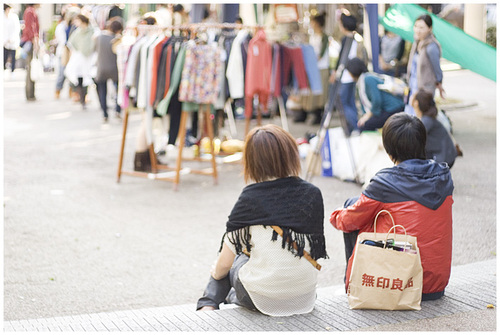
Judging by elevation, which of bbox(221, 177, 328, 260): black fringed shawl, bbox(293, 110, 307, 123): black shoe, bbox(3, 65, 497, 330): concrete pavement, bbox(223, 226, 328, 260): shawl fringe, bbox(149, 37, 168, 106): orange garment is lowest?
bbox(293, 110, 307, 123): black shoe

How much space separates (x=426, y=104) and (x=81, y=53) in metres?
9.14

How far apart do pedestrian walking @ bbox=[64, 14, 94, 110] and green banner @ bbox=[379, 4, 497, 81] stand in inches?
286

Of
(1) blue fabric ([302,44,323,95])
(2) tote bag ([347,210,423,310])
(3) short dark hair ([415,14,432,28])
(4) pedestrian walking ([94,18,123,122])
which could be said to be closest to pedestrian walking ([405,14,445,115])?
(3) short dark hair ([415,14,432,28])

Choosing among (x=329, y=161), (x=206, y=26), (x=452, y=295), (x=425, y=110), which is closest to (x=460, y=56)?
(x=425, y=110)

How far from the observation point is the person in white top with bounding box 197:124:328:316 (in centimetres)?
360

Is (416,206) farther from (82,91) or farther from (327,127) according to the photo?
(82,91)

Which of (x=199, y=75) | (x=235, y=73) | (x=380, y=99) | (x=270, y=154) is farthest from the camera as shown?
(x=235, y=73)

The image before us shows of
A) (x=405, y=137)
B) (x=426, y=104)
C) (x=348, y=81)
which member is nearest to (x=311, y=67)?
(x=348, y=81)

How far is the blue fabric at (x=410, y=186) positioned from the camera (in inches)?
150

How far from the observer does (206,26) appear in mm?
8156

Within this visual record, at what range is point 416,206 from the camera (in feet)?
12.5

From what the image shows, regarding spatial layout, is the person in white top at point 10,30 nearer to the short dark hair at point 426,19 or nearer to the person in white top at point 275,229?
the short dark hair at point 426,19

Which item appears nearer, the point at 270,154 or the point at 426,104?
the point at 270,154

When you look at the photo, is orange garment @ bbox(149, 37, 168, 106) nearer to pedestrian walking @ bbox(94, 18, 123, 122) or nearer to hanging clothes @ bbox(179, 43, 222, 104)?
hanging clothes @ bbox(179, 43, 222, 104)
